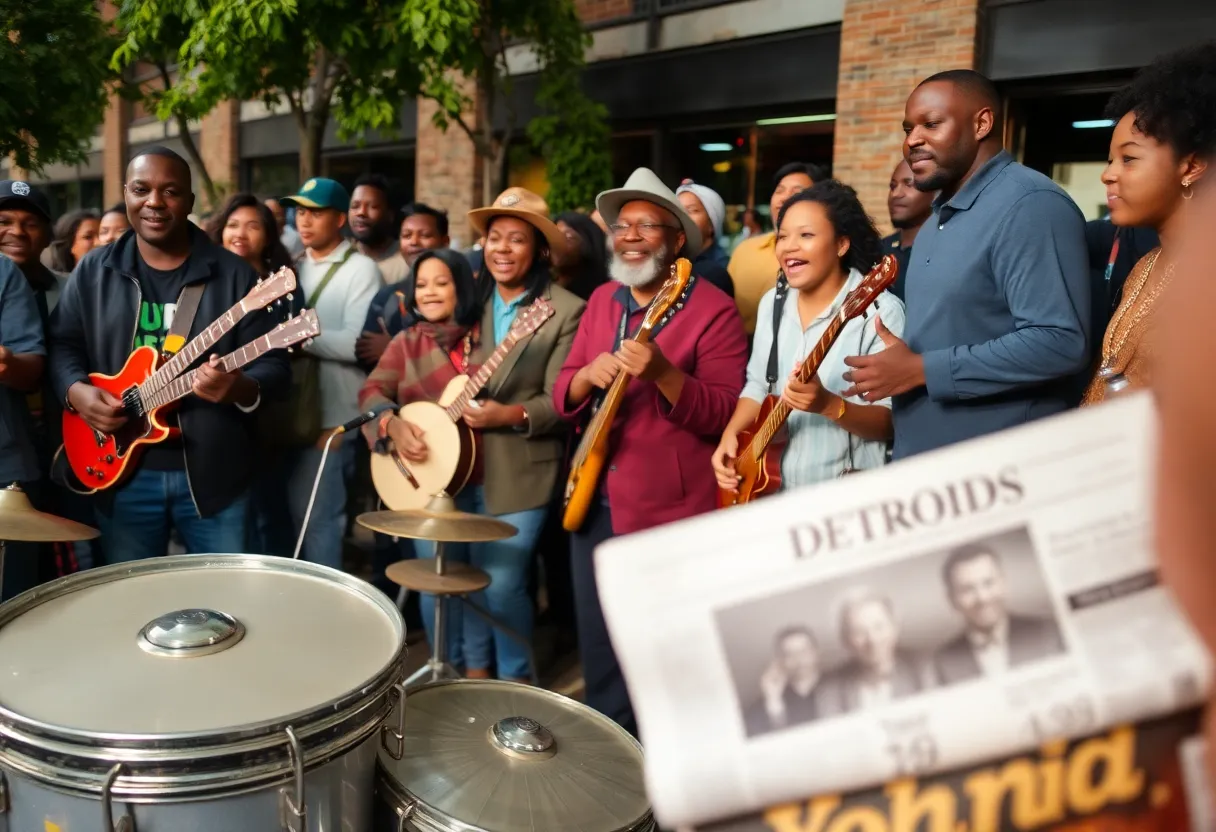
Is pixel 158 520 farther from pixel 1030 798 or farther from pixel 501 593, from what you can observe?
pixel 1030 798

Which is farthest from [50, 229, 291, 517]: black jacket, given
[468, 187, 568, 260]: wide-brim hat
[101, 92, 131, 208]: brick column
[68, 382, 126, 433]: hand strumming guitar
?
[101, 92, 131, 208]: brick column

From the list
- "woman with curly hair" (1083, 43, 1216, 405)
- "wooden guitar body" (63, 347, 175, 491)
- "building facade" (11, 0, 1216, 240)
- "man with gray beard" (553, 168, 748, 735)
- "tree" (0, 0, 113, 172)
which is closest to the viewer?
"woman with curly hair" (1083, 43, 1216, 405)

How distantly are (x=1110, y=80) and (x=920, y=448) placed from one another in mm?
4735

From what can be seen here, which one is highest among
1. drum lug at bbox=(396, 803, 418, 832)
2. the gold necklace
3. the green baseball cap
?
the green baseball cap

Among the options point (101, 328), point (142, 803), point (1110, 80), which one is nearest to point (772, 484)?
point (142, 803)

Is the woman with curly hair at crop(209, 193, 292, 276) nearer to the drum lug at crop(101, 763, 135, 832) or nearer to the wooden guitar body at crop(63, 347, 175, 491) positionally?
the wooden guitar body at crop(63, 347, 175, 491)

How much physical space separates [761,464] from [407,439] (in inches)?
57.6

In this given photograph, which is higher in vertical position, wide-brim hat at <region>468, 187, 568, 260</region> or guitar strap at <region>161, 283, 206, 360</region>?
wide-brim hat at <region>468, 187, 568, 260</region>

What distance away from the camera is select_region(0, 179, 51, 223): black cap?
3.64 m

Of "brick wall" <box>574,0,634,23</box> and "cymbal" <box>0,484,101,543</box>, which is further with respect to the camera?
"brick wall" <box>574,0,634,23</box>

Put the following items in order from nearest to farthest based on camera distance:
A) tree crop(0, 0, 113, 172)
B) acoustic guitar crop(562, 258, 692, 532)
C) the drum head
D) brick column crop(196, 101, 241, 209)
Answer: the drum head → acoustic guitar crop(562, 258, 692, 532) → tree crop(0, 0, 113, 172) → brick column crop(196, 101, 241, 209)

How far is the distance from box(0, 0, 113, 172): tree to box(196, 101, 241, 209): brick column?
8.96 meters

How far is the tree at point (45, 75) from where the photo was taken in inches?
196

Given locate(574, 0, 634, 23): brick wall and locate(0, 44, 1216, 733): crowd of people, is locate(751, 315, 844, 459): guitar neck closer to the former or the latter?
locate(0, 44, 1216, 733): crowd of people
